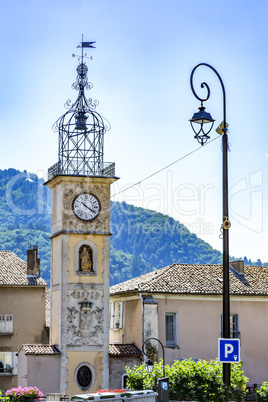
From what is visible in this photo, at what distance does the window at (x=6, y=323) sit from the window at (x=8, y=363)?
1430 mm

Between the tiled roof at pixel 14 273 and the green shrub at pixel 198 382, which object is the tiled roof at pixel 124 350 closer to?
the tiled roof at pixel 14 273

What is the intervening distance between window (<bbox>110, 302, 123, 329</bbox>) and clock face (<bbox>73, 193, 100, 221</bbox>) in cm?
598

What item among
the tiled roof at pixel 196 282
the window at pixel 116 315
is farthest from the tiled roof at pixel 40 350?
the tiled roof at pixel 196 282

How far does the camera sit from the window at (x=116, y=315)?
156 feet

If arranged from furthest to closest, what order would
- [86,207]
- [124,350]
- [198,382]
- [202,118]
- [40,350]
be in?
[86,207] → [124,350] → [40,350] → [198,382] → [202,118]

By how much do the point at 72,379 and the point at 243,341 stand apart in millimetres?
9542

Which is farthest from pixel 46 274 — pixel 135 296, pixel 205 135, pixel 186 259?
pixel 205 135

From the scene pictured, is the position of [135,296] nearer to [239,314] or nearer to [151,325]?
[151,325]

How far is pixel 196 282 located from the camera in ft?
151

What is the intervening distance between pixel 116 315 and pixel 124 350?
4641mm

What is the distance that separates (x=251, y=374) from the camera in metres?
44.9

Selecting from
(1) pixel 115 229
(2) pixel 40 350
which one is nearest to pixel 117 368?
(2) pixel 40 350

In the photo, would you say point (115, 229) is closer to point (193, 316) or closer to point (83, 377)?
point (193, 316)

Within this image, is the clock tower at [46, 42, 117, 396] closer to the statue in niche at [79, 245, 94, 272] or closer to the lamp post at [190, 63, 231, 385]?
the statue in niche at [79, 245, 94, 272]
